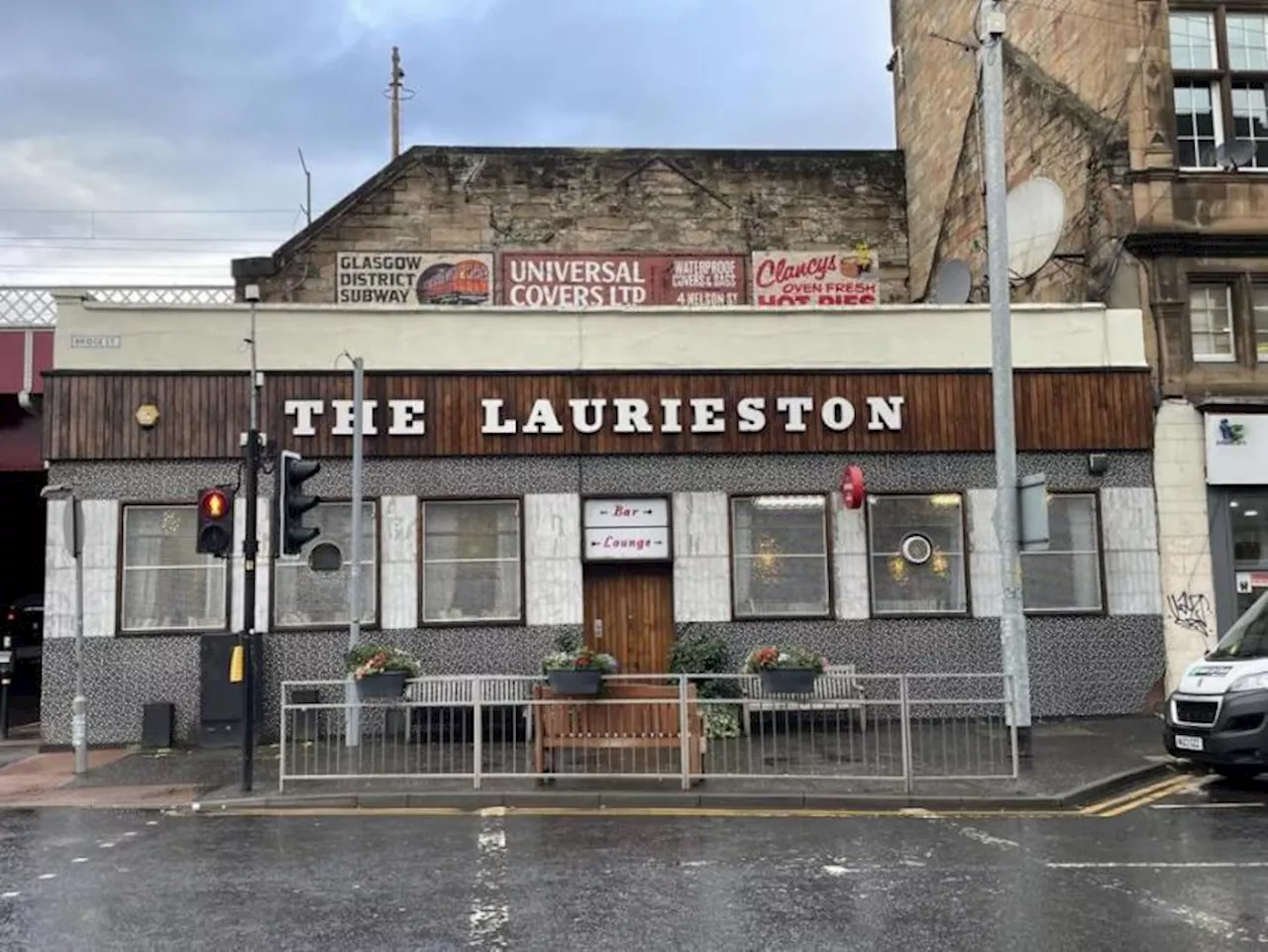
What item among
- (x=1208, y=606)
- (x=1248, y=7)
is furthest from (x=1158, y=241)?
(x=1208, y=606)

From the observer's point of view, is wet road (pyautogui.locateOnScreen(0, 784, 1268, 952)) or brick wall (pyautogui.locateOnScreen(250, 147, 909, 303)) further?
brick wall (pyautogui.locateOnScreen(250, 147, 909, 303))

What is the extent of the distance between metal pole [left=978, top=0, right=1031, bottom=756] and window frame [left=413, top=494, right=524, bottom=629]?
223 inches

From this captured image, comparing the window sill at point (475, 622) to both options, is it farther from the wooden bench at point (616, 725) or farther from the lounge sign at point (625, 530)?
the wooden bench at point (616, 725)

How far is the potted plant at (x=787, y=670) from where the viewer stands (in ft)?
39.9

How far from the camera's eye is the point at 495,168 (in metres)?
21.6

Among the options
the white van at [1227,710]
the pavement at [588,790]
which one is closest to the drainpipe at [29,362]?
the pavement at [588,790]

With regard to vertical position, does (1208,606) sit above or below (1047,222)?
below

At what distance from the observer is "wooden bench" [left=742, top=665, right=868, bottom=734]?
1096 cm

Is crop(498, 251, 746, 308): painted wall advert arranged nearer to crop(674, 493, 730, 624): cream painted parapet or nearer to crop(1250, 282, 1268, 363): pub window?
crop(674, 493, 730, 624): cream painted parapet

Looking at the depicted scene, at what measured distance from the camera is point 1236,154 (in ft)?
51.2

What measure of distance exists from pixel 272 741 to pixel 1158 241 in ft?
45.3

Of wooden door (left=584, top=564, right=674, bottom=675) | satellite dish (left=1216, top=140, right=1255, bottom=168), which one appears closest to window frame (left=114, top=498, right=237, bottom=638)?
wooden door (left=584, top=564, right=674, bottom=675)

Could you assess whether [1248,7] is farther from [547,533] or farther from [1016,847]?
[1016,847]

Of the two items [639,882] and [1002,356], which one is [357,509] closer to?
[639,882]
